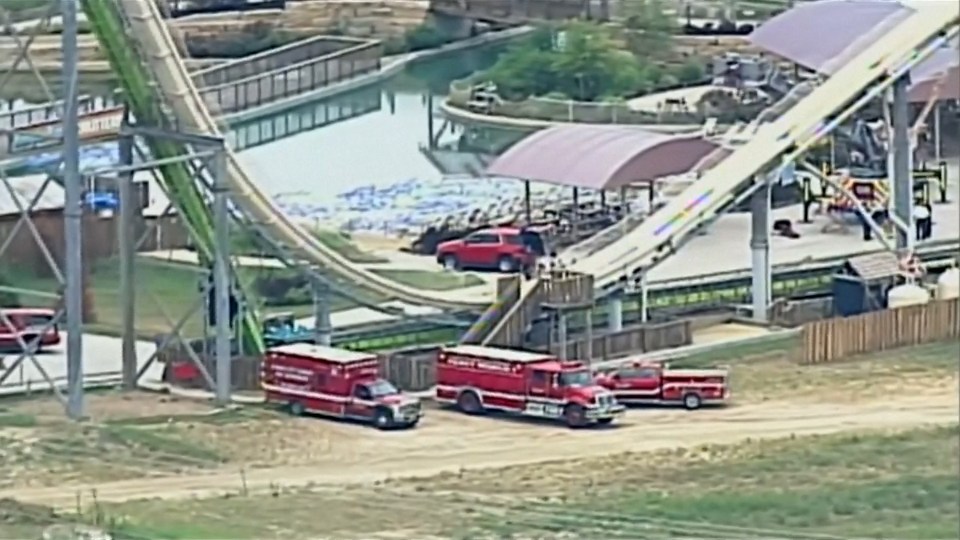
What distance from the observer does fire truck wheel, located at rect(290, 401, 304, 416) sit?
19.0 ft

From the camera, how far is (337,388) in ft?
18.9

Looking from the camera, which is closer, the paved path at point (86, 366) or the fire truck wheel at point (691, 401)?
the fire truck wheel at point (691, 401)

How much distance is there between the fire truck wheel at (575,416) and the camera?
18.6 ft

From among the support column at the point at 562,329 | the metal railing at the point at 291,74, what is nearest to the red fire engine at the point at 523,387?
the support column at the point at 562,329

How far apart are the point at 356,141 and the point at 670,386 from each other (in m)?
4.88

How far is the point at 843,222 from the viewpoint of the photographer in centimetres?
805

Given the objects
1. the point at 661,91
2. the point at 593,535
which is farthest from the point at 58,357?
the point at 661,91

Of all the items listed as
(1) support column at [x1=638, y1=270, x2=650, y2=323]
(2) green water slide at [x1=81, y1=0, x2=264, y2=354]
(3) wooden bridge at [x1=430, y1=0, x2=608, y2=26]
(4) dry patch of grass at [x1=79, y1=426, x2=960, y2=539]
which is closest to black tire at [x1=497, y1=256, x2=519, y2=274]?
(1) support column at [x1=638, y1=270, x2=650, y2=323]

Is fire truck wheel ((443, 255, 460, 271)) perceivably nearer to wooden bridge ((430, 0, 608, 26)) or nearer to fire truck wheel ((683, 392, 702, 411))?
fire truck wheel ((683, 392, 702, 411))

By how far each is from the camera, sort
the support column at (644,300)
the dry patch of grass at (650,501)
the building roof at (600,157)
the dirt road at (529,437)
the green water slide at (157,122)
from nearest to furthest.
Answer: the dry patch of grass at (650,501)
the dirt road at (529,437)
the green water slide at (157,122)
the support column at (644,300)
the building roof at (600,157)

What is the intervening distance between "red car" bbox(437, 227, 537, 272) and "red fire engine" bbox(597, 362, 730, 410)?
1.61 meters

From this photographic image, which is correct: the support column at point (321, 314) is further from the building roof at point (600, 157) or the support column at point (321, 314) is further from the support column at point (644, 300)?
the building roof at point (600, 157)

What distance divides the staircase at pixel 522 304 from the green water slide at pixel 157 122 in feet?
1.61

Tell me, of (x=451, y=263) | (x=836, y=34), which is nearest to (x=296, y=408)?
(x=451, y=263)
